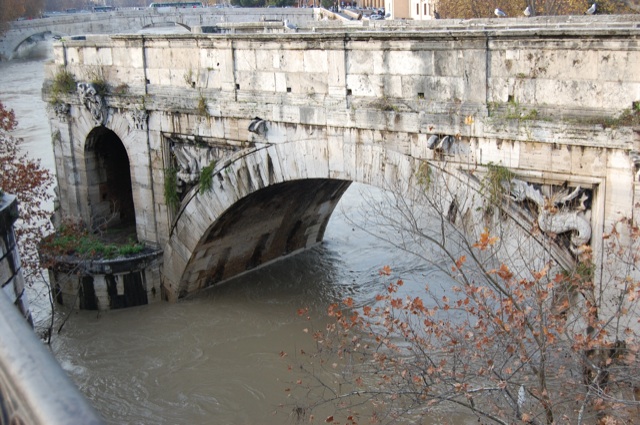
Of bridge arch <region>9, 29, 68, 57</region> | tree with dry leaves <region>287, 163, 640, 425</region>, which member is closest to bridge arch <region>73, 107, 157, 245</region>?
tree with dry leaves <region>287, 163, 640, 425</region>

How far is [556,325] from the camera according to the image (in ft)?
26.1

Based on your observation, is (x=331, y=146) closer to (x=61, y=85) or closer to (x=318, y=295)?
(x=318, y=295)

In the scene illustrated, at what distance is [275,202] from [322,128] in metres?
4.19

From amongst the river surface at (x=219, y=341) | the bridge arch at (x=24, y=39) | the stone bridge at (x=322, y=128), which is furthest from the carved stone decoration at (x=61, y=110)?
the bridge arch at (x=24, y=39)

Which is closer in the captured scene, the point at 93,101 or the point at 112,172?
the point at 93,101

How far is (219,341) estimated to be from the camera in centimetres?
1501

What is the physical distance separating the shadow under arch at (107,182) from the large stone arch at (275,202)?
2.24 m

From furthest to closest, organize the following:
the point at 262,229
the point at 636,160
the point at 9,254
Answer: the point at 262,229
the point at 636,160
the point at 9,254

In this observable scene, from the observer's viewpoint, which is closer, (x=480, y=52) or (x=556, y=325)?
(x=556, y=325)

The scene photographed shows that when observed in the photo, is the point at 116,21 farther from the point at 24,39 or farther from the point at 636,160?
the point at 636,160

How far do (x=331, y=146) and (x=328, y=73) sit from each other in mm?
1125

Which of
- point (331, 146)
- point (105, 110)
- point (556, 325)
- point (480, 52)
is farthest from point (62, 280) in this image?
point (556, 325)

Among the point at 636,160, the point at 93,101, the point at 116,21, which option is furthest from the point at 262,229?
the point at 116,21

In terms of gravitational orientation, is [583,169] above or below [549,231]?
above
